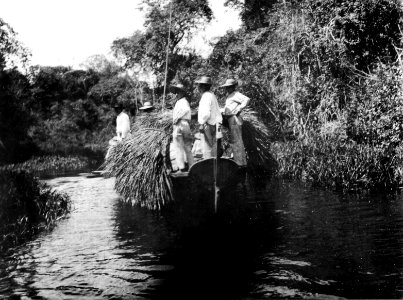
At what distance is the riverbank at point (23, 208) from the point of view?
8.01 metres

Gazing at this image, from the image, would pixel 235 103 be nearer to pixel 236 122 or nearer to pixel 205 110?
pixel 236 122

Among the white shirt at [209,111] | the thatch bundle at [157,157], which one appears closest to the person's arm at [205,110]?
the white shirt at [209,111]

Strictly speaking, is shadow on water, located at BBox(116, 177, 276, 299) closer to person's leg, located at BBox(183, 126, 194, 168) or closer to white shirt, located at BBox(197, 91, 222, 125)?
person's leg, located at BBox(183, 126, 194, 168)

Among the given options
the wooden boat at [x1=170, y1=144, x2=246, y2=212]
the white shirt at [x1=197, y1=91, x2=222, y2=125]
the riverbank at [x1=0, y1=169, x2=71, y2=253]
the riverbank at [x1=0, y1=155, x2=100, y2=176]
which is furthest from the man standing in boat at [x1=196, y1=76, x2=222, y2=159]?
the riverbank at [x1=0, y1=155, x2=100, y2=176]

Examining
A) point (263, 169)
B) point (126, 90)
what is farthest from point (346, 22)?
point (126, 90)

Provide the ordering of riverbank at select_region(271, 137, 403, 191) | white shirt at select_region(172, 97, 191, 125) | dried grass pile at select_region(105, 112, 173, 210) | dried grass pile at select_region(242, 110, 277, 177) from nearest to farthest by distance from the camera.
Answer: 1. white shirt at select_region(172, 97, 191, 125)
2. dried grass pile at select_region(105, 112, 173, 210)
3. dried grass pile at select_region(242, 110, 277, 177)
4. riverbank at select_region(271, 137, 403, 191)

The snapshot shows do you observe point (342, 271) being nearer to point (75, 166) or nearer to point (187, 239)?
point (187, 239)

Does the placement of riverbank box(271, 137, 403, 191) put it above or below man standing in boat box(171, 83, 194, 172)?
below

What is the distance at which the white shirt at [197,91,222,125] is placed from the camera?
820 centimetres

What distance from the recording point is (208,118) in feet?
27.1

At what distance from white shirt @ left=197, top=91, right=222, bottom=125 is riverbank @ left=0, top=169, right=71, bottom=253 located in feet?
12.1

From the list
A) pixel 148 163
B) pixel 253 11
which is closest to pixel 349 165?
pixel 148 163

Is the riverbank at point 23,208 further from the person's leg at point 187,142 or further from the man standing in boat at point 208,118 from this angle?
the man standing in boat at point 208,118

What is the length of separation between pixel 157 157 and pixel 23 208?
2775mm
